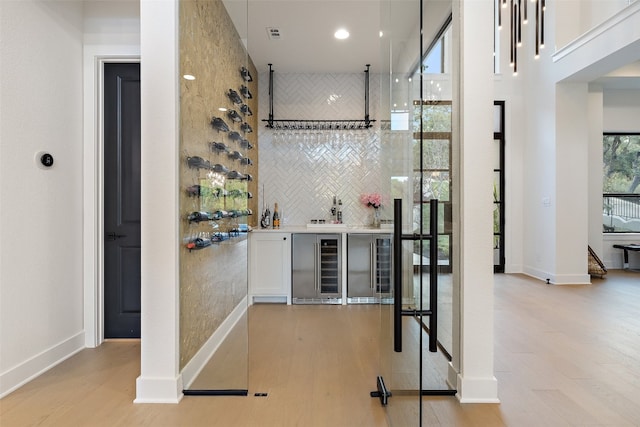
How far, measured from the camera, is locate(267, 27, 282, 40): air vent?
3918 millimetres

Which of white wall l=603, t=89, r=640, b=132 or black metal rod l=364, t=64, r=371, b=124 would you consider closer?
black metal rod l=364, t=64, r=371, b=124

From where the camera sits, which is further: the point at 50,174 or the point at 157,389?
the point at 50,174

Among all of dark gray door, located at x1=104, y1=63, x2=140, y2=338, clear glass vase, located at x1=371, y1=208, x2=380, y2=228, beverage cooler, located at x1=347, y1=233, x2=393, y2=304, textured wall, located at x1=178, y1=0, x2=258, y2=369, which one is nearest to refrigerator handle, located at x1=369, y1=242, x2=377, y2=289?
beverage cooler, located at x1=347, y1=233, x2=393, y2=304

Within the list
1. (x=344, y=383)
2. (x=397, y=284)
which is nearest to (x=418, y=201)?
(x=397, y=284)

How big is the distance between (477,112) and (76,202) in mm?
3176

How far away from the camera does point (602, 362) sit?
2746 mm

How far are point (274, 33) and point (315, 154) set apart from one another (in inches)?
68.1

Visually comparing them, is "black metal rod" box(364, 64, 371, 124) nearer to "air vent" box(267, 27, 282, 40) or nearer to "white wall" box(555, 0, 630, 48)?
"air vent" box(267, 27, 282, 40)

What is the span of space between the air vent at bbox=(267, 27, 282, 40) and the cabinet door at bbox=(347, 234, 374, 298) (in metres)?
2.50

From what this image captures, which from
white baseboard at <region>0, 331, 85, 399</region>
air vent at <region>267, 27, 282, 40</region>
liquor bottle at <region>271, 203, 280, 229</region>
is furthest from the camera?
liquor bottle at <region>271, 203, 280, 229</region>

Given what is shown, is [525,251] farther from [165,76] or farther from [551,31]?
[165,76]

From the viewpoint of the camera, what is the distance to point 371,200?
5.07 meters

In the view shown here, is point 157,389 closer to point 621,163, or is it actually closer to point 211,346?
point 211,346

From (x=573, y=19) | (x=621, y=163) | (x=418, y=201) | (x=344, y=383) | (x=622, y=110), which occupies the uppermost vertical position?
(x=573, y=19)
